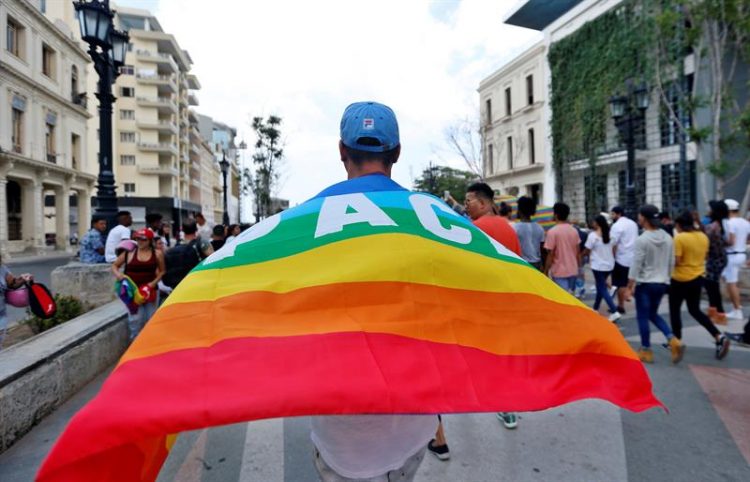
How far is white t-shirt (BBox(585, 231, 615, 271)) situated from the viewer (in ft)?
24.0

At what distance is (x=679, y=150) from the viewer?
20.5m

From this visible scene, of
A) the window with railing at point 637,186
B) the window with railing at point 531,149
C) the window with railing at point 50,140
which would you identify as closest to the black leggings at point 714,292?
the window with railing at point 637,186

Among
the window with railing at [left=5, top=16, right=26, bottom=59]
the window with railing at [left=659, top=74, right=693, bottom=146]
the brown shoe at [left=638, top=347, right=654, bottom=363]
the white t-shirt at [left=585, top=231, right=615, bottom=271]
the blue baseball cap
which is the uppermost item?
the window with railing at [left=5, top=16, right=26, bottom=59]

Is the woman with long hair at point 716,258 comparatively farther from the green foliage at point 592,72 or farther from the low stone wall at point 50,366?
the green foliage at point 592,72

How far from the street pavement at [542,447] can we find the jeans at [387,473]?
157cm

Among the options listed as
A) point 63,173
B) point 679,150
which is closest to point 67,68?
point 63,173

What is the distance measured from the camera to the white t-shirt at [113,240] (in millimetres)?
7293

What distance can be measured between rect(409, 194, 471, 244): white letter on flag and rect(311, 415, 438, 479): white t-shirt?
24.3 inches

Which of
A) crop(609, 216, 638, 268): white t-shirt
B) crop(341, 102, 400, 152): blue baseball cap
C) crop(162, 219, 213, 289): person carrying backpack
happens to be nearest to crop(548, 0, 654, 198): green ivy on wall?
crop(609, 216, 638, 268): white t-shirt

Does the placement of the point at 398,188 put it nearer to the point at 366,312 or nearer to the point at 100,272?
the point at 366,312

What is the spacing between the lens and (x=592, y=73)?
965 inches

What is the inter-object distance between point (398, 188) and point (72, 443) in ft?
3.82

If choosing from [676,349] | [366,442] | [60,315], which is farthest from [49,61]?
[366,442]

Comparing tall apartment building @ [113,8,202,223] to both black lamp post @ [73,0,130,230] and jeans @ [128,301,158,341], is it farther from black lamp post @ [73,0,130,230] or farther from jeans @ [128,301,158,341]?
jeans @ [128,301,158,341]
